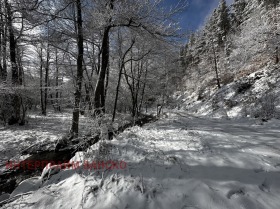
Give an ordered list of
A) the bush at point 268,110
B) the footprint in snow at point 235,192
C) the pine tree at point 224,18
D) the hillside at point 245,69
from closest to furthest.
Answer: the footprint in snow at point 235,192 → the bush at point 268,110 → the hillside at point 245,69 → the pine tree at point 224,18

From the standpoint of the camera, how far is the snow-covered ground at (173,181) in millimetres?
2266

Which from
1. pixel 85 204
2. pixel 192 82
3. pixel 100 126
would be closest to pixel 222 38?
pixel 192 82

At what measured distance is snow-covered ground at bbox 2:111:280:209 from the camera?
227 centimetres

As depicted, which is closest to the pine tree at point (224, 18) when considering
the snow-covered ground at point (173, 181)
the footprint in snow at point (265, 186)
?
the snow-covered ground at point (173, 181)

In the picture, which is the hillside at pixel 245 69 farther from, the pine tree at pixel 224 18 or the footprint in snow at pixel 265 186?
the footprint in snow at pixel 265 186

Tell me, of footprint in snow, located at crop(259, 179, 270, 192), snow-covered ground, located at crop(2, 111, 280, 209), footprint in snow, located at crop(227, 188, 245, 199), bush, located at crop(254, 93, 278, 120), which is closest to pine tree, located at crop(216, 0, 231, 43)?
bush, located at crop(254, 93, 278, 120)

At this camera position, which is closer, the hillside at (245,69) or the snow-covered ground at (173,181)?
the snow-covered ground at (173,181)

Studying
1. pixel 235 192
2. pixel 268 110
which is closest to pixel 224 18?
pixel 268 110

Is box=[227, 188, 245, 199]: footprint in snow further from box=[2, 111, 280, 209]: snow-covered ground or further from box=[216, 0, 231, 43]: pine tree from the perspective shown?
box=[216, 0, 231, 43]: pine tree

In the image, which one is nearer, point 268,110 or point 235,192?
point 235,192

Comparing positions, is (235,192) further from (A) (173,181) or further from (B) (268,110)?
(B) (268,110)

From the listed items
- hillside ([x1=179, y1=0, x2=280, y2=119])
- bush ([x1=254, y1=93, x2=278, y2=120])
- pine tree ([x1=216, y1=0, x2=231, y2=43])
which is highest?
pine tree ([x1=216, y1=0, x2=231, y2=43])

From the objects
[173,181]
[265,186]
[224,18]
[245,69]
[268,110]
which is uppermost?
[224,18]

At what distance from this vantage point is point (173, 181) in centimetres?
273
